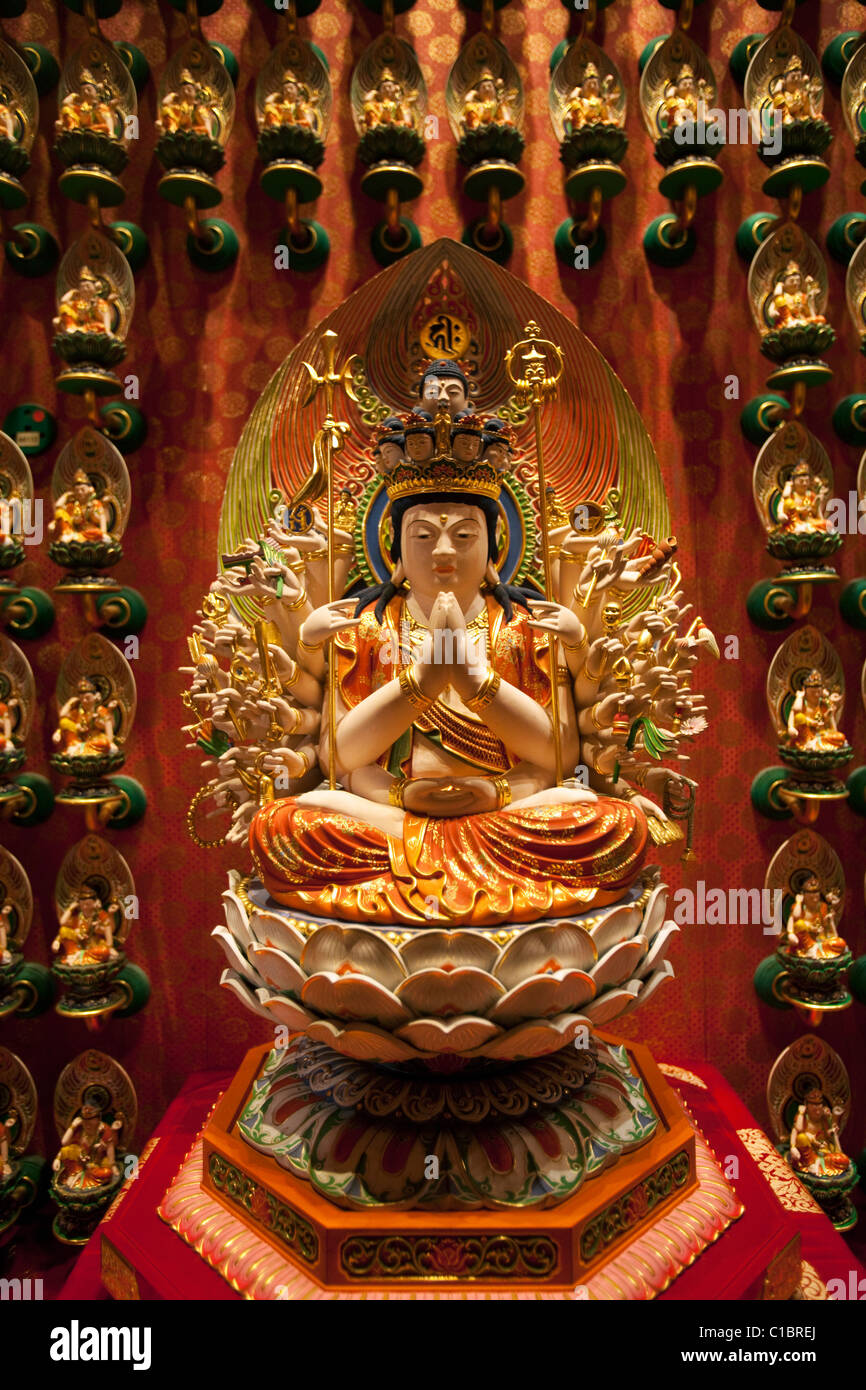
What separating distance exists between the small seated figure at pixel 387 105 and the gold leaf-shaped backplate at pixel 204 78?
1.75ft

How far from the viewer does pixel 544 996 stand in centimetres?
196

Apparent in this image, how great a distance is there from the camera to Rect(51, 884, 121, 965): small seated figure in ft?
9.94

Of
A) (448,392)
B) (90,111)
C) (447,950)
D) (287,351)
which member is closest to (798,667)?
(448,392)

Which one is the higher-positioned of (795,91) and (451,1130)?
(795,91)

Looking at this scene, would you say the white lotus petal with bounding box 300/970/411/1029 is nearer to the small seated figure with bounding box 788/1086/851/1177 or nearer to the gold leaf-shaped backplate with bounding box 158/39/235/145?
the small seated figure with bounding box 788/1086/851/1177

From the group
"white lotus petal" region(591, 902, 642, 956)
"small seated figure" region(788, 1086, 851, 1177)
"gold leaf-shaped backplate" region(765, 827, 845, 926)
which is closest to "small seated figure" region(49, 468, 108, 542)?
"white lotus petal" region(591, 902, 642, 956)

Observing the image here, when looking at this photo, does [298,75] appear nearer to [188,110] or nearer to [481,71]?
[188,110]

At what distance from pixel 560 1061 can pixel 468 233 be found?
299cm

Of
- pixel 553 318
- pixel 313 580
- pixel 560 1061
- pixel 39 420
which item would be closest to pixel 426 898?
pixel 560 1061

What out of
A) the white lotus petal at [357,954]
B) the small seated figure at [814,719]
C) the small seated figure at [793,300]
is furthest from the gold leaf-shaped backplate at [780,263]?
the white lotus petal at [357,954]

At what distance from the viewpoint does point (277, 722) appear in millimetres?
2568

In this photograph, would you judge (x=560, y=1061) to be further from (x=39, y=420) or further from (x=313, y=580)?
(x=39, y=420)

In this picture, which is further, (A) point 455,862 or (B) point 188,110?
(B) point 188,110

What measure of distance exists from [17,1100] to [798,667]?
3.32 meters
